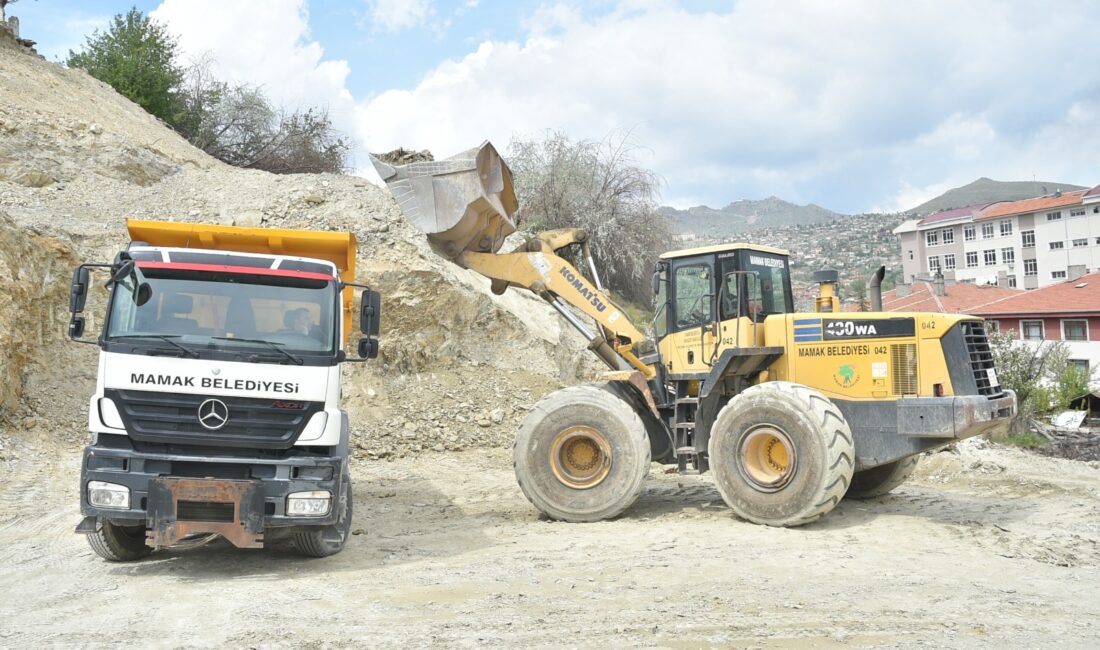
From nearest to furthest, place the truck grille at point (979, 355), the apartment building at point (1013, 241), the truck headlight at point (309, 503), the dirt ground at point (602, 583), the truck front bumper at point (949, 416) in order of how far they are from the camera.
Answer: the dirt ground at point (602, 583)
the truck headlight at point (309, 503)
the truck front bumper at point (949, 416)
the truck grille at point (979, 355)
the apartment building at point (1013, 241)

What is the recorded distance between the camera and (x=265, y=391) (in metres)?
6.55

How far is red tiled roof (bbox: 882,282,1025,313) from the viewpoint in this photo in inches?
1526

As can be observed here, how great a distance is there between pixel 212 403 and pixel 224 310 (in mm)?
821

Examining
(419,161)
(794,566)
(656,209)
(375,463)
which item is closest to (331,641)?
(794,566)

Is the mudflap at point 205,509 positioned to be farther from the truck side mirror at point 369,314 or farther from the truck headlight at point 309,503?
the truck side mirror at point 369,314

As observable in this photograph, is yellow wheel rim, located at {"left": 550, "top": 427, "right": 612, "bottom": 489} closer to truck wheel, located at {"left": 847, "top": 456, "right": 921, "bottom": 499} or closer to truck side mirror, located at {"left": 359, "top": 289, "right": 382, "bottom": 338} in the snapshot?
truck side mirror, located at {"left": 359, "top": 289, "right": 382, "bottom": 338}

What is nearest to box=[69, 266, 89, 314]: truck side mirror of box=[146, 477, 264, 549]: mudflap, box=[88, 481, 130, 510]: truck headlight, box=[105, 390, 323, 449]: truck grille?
box=[105, 390, 323, 449]: truck grille

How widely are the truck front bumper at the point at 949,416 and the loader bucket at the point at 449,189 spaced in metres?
4.80

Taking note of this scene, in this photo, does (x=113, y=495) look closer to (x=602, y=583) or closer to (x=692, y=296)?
(x=602, y=583)

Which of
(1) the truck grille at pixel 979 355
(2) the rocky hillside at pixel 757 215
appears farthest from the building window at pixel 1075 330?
(2) the rocky hillside at pixel 757 215

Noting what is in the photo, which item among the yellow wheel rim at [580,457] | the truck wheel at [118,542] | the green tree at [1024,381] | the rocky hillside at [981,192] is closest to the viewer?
the truck wheel at [118,542]

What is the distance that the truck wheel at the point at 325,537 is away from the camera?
7.15 meters

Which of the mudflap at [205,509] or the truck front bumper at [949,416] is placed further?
the truck front bumper at [949,416]

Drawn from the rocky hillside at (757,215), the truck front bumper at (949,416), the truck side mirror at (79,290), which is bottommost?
the truck front bumper at (949,416)
